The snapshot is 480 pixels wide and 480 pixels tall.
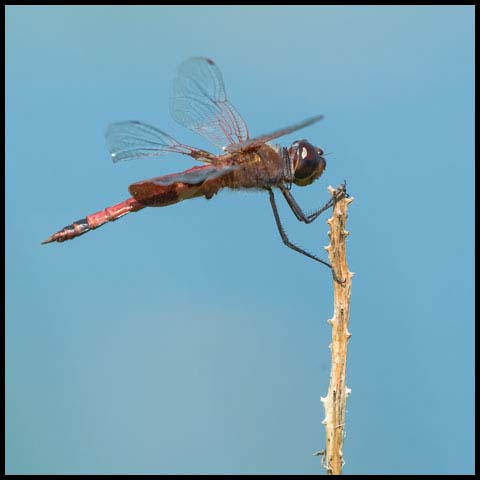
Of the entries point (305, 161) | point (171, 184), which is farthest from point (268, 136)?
point (171, 184)

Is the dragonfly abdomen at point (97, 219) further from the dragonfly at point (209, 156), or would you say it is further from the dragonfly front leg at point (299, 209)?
the dragonfly front leg at point (299, 209)

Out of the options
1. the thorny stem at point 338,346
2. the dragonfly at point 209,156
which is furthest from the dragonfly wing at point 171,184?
the thorny stem at point 338,346

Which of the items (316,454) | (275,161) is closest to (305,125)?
(275,161)

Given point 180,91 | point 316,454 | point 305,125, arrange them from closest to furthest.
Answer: point 305,125 → point 316,454 → point 180,91

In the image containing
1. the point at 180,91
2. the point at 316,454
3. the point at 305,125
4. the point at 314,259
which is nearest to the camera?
the point at 305,125

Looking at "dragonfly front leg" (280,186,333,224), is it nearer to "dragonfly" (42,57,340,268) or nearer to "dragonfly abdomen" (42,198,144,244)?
"dragonfly" (42,57,340,268)

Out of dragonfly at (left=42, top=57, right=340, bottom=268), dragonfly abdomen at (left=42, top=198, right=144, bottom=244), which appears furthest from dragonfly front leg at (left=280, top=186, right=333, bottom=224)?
dragonfly abdomen at (left=42, top=198, right=144, bottom=244)

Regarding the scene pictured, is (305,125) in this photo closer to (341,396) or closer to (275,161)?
(275,161)

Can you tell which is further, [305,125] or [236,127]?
[236,127]
